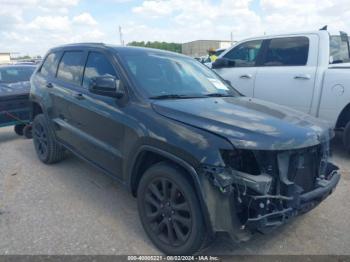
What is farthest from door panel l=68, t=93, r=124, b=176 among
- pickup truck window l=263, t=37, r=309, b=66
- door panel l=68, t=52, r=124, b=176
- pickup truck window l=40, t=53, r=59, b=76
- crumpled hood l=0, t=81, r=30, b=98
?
pickup truck window l=263, t=37, r=309, b=66

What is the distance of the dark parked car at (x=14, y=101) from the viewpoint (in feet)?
21.8

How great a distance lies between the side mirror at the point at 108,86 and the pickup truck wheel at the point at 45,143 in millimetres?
1970

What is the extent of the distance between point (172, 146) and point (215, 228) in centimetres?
72

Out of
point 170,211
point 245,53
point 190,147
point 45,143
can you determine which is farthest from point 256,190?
point 245,53

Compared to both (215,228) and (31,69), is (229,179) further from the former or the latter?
(31,69)

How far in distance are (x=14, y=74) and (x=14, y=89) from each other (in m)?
0.86

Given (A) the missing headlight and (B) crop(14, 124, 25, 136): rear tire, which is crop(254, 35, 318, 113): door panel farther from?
(B) crop(14, 124, 25, 136): rear tire

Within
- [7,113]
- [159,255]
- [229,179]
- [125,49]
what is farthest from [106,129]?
[7,113]

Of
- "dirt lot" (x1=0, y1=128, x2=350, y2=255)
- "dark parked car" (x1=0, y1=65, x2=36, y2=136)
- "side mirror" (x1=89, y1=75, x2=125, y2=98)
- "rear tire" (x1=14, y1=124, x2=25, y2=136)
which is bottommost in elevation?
"dirt lot" (x1=0, y1=128, x2=350, y2=255)

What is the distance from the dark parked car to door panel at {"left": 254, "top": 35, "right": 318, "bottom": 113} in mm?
4680

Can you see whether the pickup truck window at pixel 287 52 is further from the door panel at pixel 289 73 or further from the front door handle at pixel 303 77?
the front door handle at pixel 303 77

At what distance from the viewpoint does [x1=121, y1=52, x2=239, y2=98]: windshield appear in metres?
3.44

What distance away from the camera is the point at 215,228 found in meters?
2.51

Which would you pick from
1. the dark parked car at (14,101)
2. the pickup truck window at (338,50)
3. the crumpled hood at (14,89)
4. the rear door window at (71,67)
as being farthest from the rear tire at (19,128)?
the pickup truck window at (338,50)
